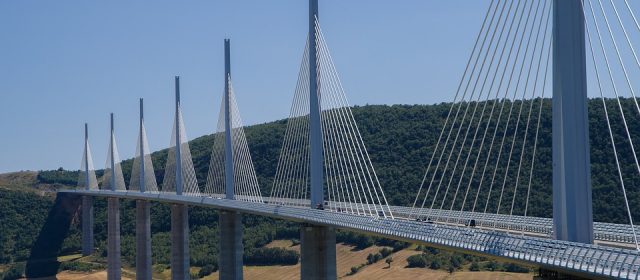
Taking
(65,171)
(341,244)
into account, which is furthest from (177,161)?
(65,171)

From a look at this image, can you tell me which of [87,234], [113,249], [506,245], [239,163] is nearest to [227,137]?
[239,163]

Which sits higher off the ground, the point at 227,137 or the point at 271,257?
the point at 227,137

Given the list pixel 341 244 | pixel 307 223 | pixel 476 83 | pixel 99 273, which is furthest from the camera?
pixel 99 273

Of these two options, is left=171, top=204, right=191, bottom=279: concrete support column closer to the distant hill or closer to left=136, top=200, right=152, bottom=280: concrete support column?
left=136, top=200, right=152, bottom=280: concrete support column

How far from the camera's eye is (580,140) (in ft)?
60.7

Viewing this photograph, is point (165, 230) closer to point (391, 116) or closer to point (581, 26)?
point (391, 116)

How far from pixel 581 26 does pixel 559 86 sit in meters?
1.36

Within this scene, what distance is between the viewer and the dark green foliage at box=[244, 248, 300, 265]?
66.1m

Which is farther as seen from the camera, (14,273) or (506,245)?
(14,273)

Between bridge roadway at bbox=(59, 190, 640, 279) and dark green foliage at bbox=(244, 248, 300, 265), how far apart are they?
3044 centimetres

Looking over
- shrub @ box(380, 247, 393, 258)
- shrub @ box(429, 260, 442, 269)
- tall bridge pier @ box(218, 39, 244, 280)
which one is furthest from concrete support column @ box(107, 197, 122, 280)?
shrub @ box(429, 260, 442, 269)

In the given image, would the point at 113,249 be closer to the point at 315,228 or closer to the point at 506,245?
the point at 315,228

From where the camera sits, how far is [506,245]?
2047 centimetres

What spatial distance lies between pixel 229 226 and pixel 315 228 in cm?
1449
